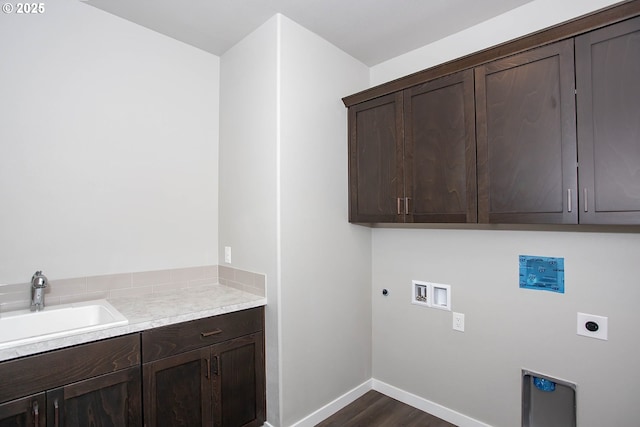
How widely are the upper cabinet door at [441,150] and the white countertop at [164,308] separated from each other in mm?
1236

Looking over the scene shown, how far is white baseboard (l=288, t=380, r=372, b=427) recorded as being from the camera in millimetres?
2205

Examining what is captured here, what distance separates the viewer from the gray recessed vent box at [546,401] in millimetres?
1828

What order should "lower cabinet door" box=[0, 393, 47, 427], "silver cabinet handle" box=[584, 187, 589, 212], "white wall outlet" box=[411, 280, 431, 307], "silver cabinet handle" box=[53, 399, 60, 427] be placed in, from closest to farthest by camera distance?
"lower cabinet door" box=[0, 393, 47, 427] → "silver cabinet handle" box=[53, 399, 60, 427] → "silver cabinet handle" box=[584, 187, 589, 212] → "white wall outlet" box=[411, 280, 431, 307]

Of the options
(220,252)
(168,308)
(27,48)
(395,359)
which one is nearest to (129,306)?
(168,308)

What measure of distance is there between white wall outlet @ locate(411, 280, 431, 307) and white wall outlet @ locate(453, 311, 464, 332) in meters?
0.19

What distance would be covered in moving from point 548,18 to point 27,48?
116 inches

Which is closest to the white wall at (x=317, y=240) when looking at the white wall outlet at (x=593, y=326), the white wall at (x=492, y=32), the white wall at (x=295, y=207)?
the white wall at (x=295, y=207)

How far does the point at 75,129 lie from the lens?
6.48ft

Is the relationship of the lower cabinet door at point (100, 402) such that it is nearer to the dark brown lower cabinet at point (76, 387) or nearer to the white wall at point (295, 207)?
the dark brown lower cabinet at point (76, 387)

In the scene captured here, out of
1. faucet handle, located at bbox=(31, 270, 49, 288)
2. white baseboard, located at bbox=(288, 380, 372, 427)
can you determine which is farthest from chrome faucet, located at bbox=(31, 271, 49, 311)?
white baseboard, located at bbox=(288, 380, 372, 427)

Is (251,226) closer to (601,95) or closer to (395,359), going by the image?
(395,359)

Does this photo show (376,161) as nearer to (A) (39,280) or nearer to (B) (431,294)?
(B) (431,294)

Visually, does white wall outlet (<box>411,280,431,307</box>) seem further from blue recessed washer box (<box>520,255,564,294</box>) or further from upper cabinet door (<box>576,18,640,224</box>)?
upper cabinet door (<box>576,18,640,224</box>)

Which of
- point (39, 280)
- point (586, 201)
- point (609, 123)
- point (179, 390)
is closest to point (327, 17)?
point (609, 123)
